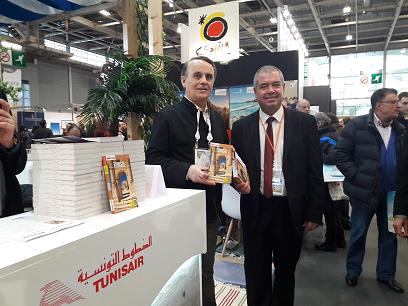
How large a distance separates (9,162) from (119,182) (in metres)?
0.46

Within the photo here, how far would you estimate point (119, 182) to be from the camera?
128 centimetres

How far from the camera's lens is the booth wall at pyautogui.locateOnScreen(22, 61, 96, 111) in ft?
44.7

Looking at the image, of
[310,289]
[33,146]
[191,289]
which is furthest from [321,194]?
[33,146]

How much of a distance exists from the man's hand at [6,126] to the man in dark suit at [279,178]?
4.39ft

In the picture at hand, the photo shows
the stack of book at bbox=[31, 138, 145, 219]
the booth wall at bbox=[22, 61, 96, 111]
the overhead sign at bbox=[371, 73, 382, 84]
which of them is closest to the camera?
the stack of book at bbox=[31, 138, 145, 219]

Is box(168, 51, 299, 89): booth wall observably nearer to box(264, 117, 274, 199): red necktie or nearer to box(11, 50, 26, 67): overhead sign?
box(264, 117, 274, 199): red necktie

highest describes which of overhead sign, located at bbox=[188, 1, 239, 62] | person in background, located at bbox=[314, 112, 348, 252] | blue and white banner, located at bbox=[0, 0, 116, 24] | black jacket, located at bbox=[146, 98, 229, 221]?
overhead sign, located at bbox=[188, 1, 239, 62]

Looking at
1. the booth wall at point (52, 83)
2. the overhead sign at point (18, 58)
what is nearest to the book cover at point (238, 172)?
the overhead sign at point (18, 58)

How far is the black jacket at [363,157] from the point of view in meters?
2.78

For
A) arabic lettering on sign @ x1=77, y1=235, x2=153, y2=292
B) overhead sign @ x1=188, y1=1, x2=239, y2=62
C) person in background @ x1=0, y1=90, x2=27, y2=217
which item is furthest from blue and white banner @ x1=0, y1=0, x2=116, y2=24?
overhead sign @ x1=188, y1=1, x2=239, y2=62

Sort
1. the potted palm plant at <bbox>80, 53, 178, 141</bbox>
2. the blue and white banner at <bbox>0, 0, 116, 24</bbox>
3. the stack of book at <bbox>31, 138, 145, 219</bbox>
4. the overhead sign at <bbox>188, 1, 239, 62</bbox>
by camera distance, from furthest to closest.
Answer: the overhead sign at <bbox>188, 1, 239, 62</bbox> → the blue and white banner at <bbox>0, 0, 116, 24</bbox> → the potted palm plant at <bbox>80, 53, 178, 141</bbox> → the stack of book at <bbox>31, 138, 145, 219</bbox>

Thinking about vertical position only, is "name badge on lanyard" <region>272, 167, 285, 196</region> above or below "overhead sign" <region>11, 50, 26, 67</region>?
below

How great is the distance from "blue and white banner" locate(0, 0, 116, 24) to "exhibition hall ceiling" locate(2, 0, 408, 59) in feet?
20.3

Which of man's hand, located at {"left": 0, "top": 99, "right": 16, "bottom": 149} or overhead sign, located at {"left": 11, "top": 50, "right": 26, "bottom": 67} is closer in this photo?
man's hand, located at {"left": 0, "top": 99, "right": 16, "bottom": 149}
